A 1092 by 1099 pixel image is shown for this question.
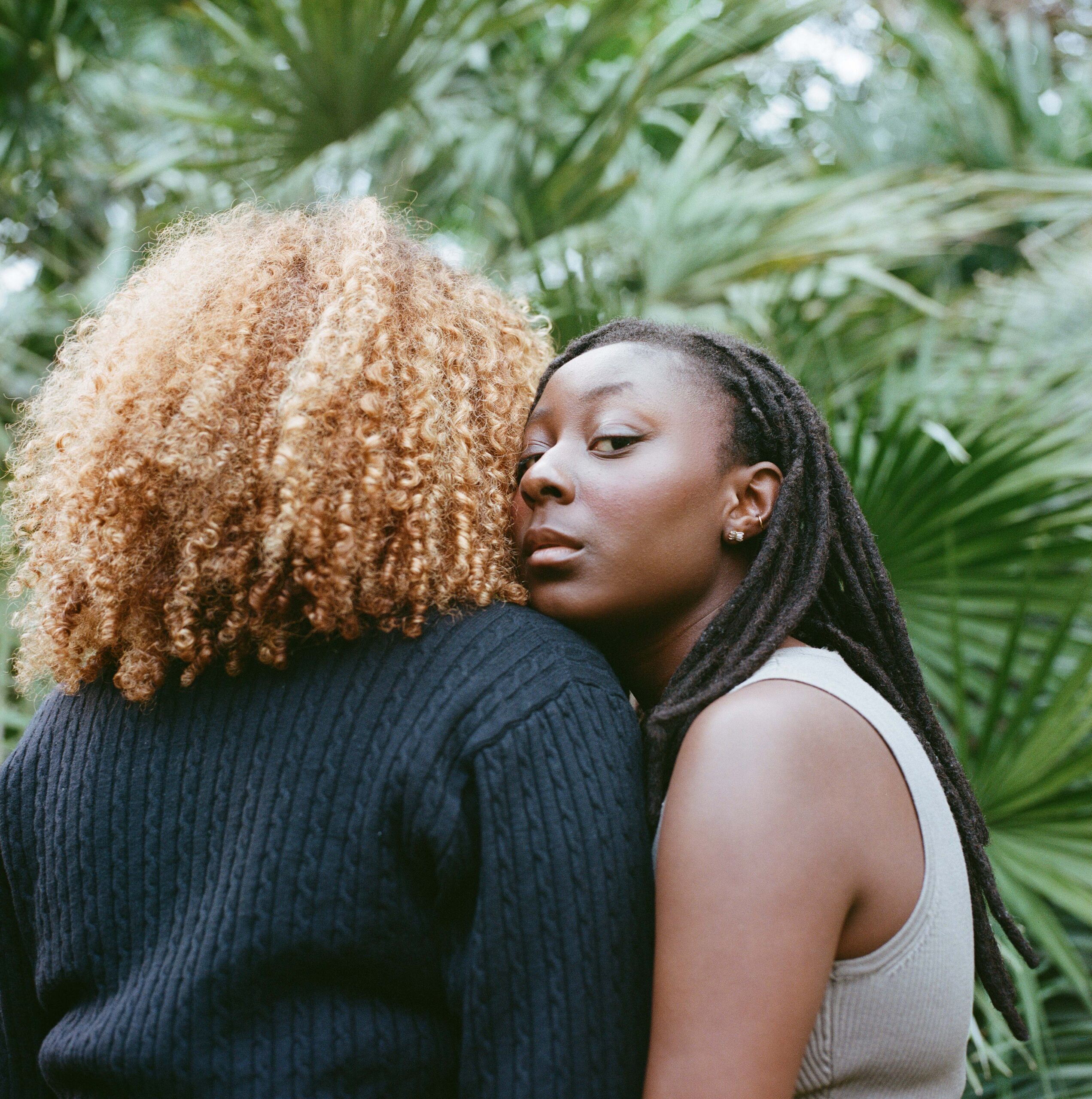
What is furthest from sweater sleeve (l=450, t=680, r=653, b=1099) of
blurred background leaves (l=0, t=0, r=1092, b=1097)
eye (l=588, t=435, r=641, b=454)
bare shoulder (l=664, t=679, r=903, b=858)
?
blurred background leaves (l=0, t=0, r=1092, b=1097)

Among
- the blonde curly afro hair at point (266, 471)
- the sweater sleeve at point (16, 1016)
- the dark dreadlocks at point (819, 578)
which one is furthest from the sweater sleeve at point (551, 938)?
the sweater sleeve at point (16, 1016)

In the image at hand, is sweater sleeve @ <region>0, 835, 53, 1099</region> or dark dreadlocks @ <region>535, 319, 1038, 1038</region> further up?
dark dreadlocks @ <region>535, 319, 1038, 1038</region>

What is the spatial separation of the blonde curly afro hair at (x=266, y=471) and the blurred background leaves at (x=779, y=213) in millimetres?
443

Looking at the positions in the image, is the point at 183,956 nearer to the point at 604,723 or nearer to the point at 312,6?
the point at 604,723

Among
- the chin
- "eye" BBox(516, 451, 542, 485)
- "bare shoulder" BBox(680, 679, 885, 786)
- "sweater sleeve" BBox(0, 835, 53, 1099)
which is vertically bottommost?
"sweater sleeve" BBox(0, 835, 53, 1099)

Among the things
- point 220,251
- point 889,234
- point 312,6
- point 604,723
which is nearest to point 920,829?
point 604,723

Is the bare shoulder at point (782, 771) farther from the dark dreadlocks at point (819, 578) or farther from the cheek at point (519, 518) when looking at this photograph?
the cheek at point (519, 518)

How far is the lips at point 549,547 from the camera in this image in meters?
1.48

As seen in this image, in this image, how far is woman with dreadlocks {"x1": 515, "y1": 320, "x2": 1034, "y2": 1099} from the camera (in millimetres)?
1115

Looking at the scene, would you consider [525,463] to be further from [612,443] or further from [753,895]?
[753,895]

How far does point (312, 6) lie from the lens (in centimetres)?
321

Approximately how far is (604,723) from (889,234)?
8.47 ft

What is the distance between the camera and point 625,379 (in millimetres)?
1562

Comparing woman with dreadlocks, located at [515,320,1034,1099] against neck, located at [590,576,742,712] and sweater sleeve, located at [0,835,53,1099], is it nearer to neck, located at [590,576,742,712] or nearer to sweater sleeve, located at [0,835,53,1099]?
neck, located at [590,576,742,712]
